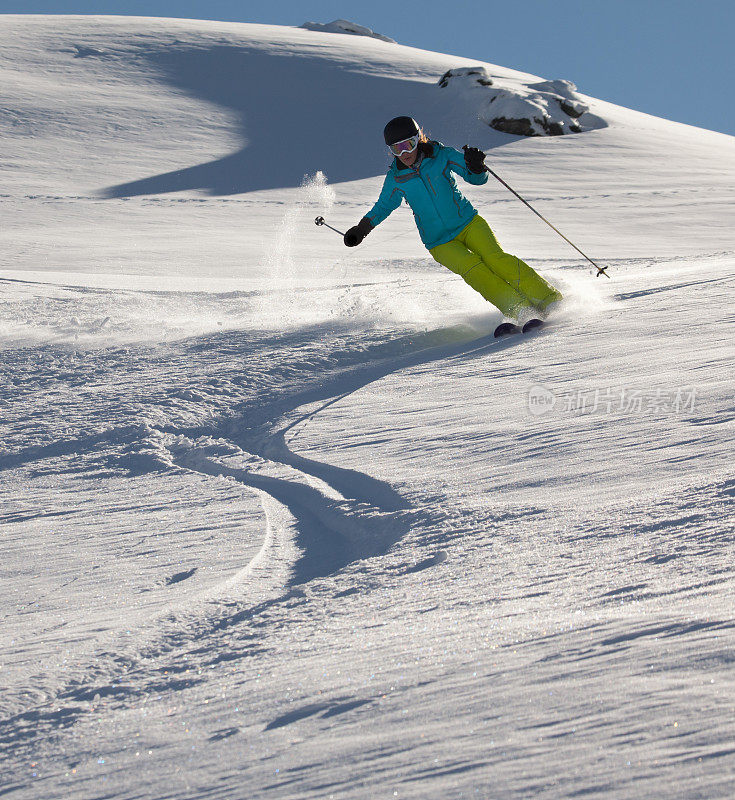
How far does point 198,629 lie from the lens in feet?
6.46

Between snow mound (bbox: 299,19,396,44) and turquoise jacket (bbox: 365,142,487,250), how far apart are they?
36.6 m

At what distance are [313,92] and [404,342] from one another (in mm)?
24735

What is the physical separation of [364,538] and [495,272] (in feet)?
10.6

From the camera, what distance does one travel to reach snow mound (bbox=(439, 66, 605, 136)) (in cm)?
2423

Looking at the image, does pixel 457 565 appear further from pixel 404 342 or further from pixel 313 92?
pixel 313 92

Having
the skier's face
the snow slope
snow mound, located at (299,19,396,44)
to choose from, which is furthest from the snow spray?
snow mound, located at (299,19,396,44)

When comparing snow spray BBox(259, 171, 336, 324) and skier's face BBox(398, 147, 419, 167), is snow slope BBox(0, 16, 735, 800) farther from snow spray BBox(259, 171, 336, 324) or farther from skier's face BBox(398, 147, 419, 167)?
skier's face BBox(398, 147, 419, 167)

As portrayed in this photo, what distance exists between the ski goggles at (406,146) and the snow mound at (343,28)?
1442 inches

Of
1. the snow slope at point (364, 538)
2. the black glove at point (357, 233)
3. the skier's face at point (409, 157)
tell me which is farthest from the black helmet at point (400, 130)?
the snow slope at point (364, 538)

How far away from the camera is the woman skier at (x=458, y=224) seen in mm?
5246

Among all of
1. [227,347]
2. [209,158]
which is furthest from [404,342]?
[209,158]

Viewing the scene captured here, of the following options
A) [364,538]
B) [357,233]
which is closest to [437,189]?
[357,233]

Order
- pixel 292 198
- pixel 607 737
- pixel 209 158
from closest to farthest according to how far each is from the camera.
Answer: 1. pixel 607 737
2. pixel 292 198
3. pixel 209 158

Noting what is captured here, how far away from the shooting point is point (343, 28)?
129ft
